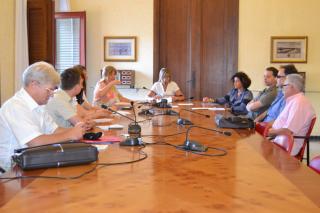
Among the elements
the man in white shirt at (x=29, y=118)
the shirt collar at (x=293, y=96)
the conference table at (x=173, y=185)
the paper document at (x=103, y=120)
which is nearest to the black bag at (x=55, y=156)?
the conference table at (x=173, y=185)

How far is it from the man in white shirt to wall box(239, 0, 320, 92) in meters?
5.03

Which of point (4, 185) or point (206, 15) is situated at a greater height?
point (206, 15)

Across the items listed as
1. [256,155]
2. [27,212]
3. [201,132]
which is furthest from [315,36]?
[27,212]

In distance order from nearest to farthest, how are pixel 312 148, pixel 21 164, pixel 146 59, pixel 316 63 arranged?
1. pixel 21 164
2. pixel 312 148
3. pixel 316 63
4. pixel 146 59

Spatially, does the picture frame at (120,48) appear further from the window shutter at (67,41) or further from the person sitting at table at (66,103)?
the person sitting at table at (66,103)

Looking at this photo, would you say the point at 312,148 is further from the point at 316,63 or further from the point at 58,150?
the point at 58,150

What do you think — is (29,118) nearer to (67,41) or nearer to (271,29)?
(67,41)

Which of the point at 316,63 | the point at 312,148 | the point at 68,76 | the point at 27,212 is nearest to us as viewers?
the point at 27,212

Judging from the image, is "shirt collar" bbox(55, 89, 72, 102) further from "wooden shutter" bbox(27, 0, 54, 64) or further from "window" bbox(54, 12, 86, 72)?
"window" bbox(54, 12, 86, 72)

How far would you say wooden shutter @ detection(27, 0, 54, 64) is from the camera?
17.2 feet

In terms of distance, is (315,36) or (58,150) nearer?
(58,150)

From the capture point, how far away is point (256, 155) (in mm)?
2049

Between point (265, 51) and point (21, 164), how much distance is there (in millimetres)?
5837

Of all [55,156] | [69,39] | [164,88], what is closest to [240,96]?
[164,88]
